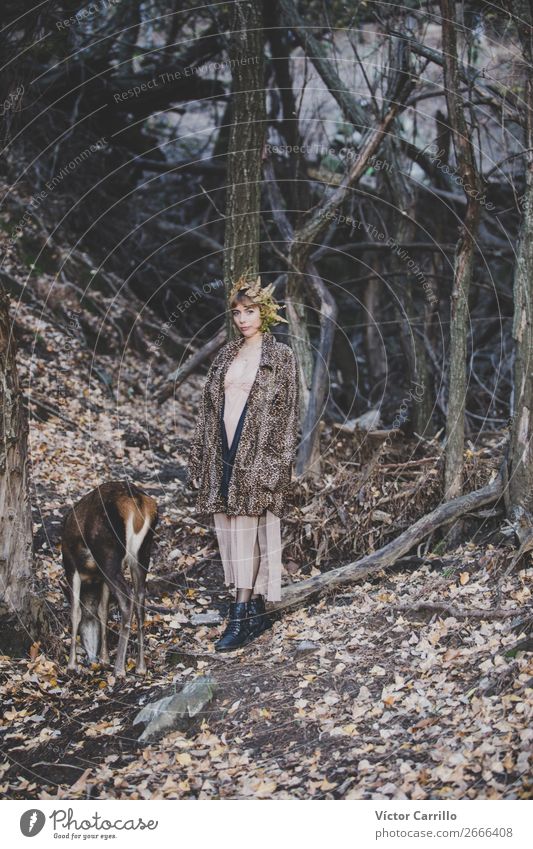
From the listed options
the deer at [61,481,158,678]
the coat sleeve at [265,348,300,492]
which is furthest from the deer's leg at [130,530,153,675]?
the coat sleeve at [265,348,300,492]

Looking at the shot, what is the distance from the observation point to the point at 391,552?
18.4 feet

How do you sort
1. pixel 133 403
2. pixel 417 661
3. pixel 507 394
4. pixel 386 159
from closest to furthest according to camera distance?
pixel 417 661, pixel 386 159, pixel 133 403, pixel 507 394

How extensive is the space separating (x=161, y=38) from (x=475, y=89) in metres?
6.24

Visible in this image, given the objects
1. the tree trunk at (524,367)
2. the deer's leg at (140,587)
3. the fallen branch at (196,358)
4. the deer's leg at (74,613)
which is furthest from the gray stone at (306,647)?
the fallen branch at (196,358)

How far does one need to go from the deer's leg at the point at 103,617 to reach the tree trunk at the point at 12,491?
0.42m

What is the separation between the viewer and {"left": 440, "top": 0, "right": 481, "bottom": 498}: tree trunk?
5.75 m

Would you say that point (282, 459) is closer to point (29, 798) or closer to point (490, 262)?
point (29, 798)

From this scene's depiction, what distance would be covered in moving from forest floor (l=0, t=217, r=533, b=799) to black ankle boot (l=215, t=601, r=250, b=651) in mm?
77

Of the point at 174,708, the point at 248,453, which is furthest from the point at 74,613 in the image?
the point at 248,453

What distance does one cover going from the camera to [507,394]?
9.75 m

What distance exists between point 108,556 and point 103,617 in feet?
1.56

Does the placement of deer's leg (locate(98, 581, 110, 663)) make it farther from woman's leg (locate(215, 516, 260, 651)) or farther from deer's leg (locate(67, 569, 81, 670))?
woman's leg (locate(215, 516, 260, 651))

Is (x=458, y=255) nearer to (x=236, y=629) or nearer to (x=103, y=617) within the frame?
(x=236, y=629)

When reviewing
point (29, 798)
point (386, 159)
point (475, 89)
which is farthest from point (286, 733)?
point (386, 159)
